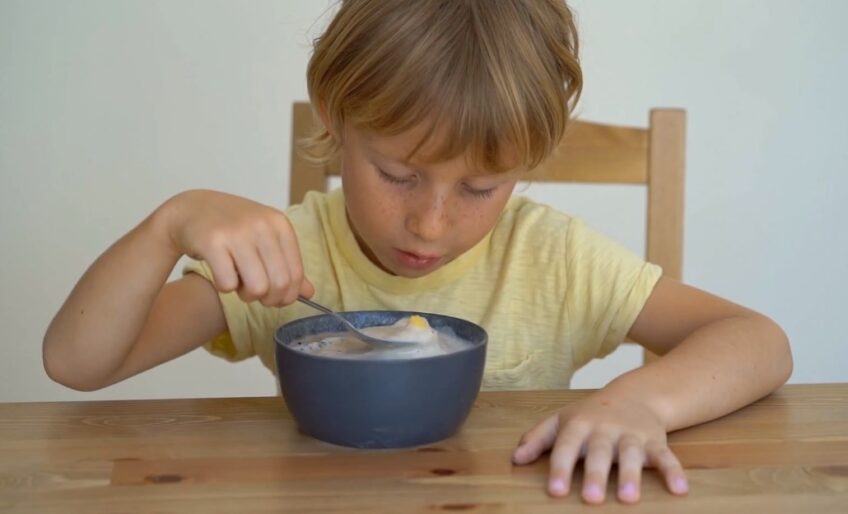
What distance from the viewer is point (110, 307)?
82 centimetres

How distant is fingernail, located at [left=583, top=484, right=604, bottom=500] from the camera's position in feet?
1.89

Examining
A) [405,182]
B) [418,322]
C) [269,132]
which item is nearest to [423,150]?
[405,182]

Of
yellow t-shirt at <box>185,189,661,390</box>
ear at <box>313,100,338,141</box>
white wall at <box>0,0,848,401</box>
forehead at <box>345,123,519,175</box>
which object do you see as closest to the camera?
forehead at <box>345,123,519,175</box>

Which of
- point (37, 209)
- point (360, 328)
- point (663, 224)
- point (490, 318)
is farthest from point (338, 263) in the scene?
point (37, 209)

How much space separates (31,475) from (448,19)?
19.6 inches

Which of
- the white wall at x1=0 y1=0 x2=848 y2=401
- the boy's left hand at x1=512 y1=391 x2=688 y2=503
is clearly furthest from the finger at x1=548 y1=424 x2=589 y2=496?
the white wall at x1=0 y1=0 x2=848 y2=401

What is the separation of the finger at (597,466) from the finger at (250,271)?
266 millimetres

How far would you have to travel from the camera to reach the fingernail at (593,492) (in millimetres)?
575

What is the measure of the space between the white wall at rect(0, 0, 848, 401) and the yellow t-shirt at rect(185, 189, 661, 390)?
0.89 metres

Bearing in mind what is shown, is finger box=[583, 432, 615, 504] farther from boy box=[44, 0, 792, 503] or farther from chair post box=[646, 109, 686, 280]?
chair post box=[646, 109, 686, 280]

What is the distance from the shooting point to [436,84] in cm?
79

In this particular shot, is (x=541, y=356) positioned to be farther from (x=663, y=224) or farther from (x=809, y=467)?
(x=809, y=467)

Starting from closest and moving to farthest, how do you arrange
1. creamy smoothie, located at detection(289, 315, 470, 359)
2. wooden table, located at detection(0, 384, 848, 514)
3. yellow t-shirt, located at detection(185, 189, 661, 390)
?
wooden table, located at detection(0, 384, 848, 514) → creamy smoothie, located at detection(289, 315, 470, 359) → yellow t-shirt, located at detection(185, 189, 661, 390)

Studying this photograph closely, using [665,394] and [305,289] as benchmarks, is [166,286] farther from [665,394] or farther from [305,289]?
[665,394]
